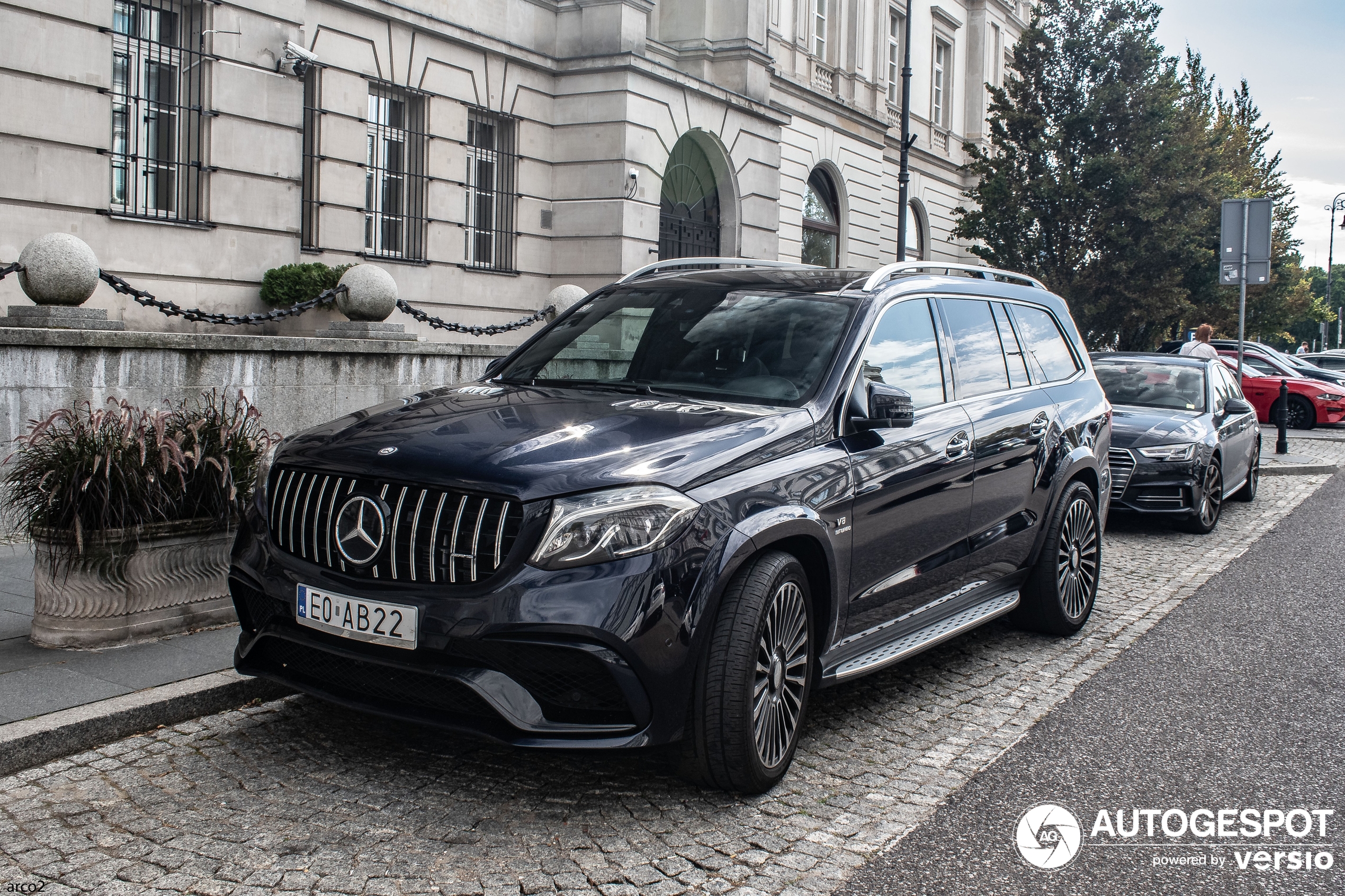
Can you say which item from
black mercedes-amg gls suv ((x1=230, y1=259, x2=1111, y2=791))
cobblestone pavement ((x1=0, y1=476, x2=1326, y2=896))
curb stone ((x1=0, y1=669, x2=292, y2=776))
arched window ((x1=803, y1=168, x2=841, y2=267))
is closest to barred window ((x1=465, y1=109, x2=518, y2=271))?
black mercedes-amg gls suv ((x1=230, y1=259, x2=1111, y2=791))

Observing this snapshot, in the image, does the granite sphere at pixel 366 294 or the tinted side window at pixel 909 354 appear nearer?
the tinted side window at pixel 909 354

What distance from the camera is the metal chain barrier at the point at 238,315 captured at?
9180 mm

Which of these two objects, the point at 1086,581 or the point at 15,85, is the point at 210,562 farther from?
the point at 15,85

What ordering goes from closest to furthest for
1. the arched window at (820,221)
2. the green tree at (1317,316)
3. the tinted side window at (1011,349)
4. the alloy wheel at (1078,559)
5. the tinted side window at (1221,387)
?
1. the tinted side window at (1011,349)
2. the alloy wheel at (1078,559)
3. the tinted side window at (1221,387)
4. the arched window at (820,221)
5. the green tree at (1317,316)

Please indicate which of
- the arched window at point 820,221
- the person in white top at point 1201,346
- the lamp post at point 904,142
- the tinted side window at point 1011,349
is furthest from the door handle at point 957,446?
the arched window at point 820,221

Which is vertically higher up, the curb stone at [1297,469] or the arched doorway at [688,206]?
the arched doorway at [688,206]

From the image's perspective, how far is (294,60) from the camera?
13172mm

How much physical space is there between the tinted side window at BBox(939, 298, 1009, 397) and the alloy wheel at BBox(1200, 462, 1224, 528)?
5.31 meters

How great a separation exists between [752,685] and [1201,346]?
14.5 metres

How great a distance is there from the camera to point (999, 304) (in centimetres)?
634

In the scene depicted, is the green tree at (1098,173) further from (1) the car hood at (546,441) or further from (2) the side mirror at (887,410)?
(1) the car hood at (546,441)

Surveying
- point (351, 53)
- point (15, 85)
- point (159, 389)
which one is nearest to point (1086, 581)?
point (159, 389)

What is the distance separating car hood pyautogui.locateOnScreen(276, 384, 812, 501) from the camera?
373cm

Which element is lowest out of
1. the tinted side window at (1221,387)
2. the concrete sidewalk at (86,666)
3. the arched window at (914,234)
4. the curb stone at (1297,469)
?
the concrete sidewalk at (86,666)
